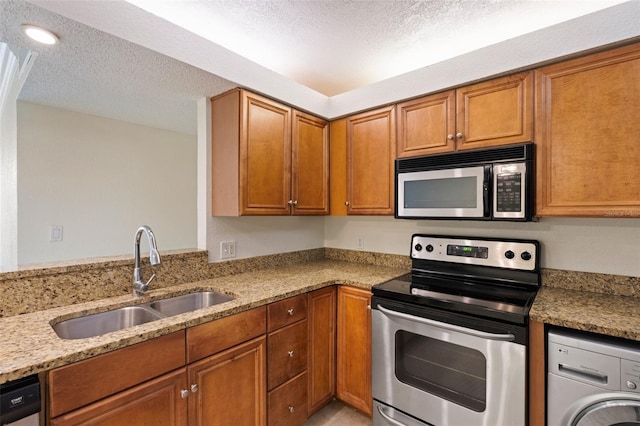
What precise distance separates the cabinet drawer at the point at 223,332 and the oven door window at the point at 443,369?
2.64 ft

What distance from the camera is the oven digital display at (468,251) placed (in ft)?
6.54

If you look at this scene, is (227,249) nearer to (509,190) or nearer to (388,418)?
(388,418)

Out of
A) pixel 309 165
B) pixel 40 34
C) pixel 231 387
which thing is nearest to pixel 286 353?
pixel 231 387

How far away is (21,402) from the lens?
36.1 inches

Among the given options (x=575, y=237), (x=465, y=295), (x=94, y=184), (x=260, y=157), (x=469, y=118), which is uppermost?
(x=469, y=118)

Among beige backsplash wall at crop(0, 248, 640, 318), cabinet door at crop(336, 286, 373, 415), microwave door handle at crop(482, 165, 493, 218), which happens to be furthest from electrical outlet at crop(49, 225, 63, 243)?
microwave door handle at crop(482, 165, 493, 218)

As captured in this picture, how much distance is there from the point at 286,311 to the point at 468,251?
128cm

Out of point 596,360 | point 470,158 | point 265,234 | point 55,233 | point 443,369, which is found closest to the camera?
point 596,360

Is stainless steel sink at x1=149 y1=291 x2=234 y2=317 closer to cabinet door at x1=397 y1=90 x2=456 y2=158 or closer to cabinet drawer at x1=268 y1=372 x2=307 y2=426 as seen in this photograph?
cabinet drawer at x1=268 y1=372 x2=307 y2=426

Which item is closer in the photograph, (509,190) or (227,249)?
(509,190)

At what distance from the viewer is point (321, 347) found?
1.99 meters

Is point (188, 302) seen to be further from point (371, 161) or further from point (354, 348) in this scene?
point (371, 161)

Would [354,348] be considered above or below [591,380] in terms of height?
below

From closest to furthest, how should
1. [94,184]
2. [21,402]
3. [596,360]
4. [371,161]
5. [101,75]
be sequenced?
[21,402], [596,360], [101,75], [371,161], [94,184]
